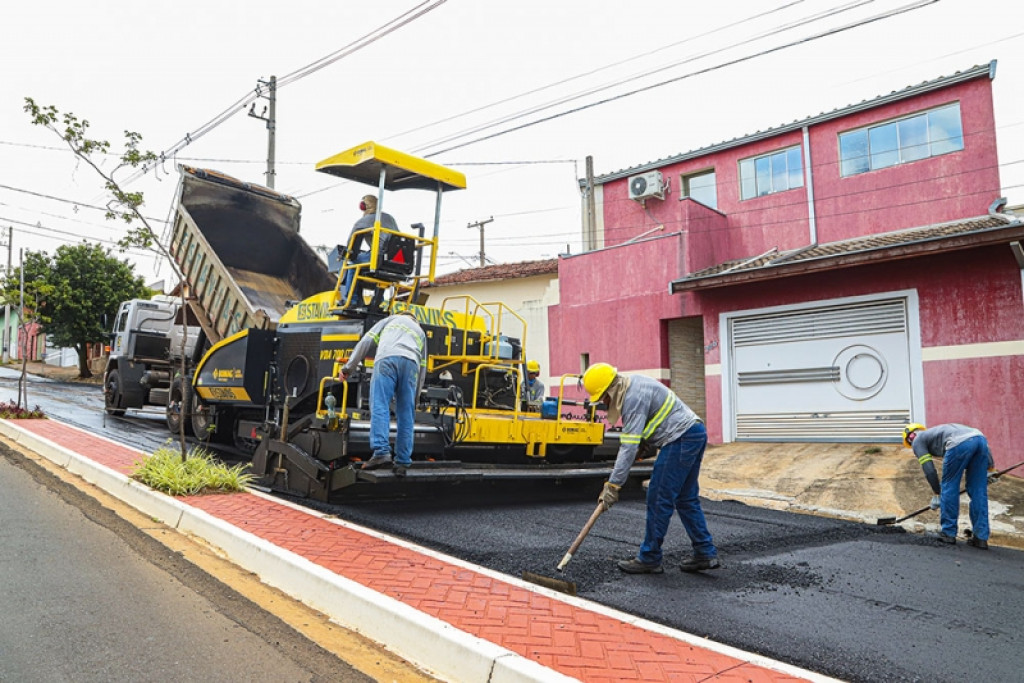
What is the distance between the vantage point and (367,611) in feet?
12.1

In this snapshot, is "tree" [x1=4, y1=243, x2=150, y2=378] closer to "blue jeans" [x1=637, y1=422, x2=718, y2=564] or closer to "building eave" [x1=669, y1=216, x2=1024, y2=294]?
"building eave" [x1=669, y1=216, x2=1024, y2=294]

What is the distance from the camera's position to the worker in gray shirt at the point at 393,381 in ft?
19.2

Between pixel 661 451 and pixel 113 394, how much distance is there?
1317 centimetres

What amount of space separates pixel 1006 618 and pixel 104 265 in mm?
30750

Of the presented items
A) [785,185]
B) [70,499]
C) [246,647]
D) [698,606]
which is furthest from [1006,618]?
[785,185]

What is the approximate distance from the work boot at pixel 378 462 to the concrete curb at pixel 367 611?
1.10 m

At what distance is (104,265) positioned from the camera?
92.7ft

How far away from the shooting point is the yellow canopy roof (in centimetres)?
698

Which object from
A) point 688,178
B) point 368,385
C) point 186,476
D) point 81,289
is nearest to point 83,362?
point 81,289

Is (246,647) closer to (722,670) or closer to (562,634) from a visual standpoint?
(562,634)

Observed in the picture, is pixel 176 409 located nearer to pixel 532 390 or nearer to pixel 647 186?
pixel 532 390

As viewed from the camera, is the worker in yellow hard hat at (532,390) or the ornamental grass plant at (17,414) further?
the ornamental grass plant at (17,414)

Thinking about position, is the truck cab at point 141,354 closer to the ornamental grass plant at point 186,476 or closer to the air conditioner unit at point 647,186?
the ornamental grass plant at point 186,476

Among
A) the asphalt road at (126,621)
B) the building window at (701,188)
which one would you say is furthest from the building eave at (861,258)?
the asphalt road at (126,621)
